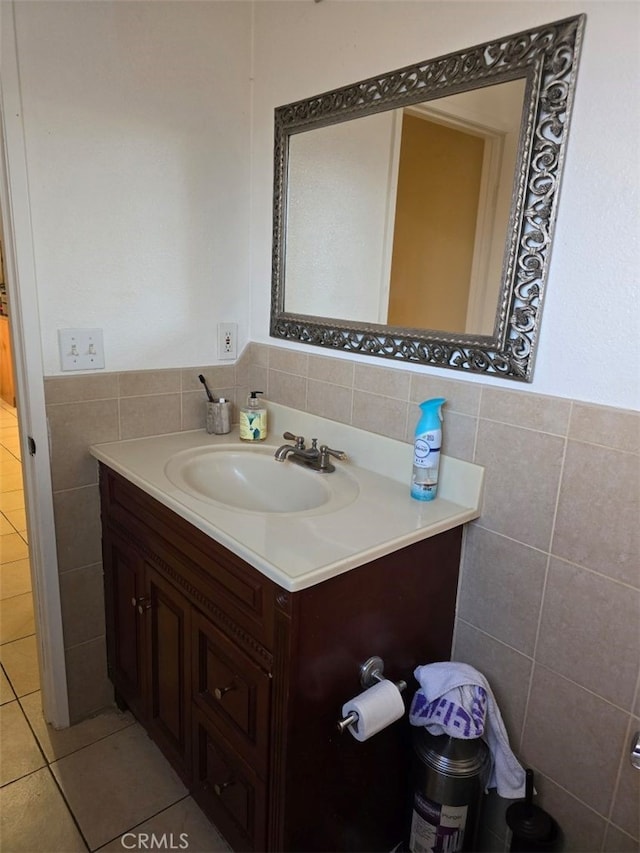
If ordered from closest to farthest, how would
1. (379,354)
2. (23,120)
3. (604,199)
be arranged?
(604,199)
(23,120)
(379,354)

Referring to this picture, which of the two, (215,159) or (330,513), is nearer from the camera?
(330,513)

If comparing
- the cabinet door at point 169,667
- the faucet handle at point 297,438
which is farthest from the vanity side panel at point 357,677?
the faucet handle at point 297,438

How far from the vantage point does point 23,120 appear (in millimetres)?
1271

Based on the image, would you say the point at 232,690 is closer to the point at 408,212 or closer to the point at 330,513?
the point at 330,513

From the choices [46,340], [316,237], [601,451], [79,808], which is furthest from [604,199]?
[79,808]

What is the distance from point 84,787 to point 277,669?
2.94 feet

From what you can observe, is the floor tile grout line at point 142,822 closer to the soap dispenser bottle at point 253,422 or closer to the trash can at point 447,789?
the trash can at point 447,789

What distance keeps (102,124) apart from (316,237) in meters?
0.61

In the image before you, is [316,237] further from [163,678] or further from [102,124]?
[163,678]

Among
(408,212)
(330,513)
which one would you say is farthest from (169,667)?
(408,212)

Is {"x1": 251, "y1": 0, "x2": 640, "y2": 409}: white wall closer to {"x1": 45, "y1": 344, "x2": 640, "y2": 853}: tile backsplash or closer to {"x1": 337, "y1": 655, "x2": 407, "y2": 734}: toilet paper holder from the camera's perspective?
{"x1": 45, "y1": 344, "x2": 640, "y2": 853}: tile backsplash

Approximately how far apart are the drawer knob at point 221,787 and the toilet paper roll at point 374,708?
381mm

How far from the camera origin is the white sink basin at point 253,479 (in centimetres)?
138

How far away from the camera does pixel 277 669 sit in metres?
0.98
